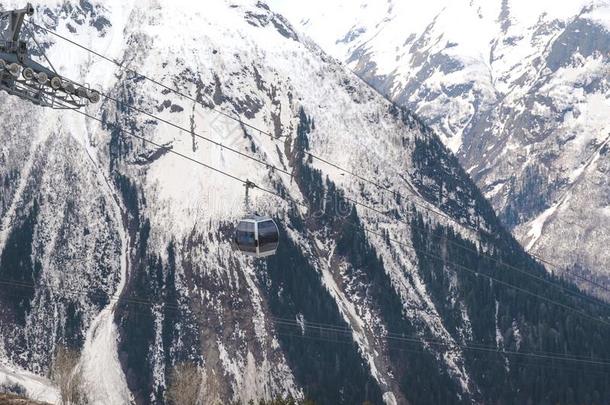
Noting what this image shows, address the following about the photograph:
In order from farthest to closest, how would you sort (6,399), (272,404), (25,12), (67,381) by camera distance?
(67,381) → (272,404) → (6,399) → (25,12)

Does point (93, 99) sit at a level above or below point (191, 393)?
above

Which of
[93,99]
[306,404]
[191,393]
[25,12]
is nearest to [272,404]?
[306,404]

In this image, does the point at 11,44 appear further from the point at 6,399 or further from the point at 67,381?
the point at 67,381

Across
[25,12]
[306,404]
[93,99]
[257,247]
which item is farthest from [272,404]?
[25,12]

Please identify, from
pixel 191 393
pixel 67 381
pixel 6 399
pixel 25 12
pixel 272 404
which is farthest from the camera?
pixel 191 393

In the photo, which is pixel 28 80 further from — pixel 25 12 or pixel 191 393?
pixel 191 393

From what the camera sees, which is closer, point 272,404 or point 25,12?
→ point 25,12

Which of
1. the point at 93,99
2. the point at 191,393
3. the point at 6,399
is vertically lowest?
the point at 6,399
